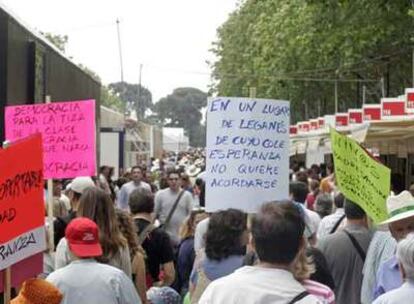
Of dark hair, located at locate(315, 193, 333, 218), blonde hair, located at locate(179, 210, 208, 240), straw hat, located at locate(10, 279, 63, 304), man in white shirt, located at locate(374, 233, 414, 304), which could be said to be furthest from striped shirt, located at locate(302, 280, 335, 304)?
dark hair, located at locate(315, 193, 333, 218)

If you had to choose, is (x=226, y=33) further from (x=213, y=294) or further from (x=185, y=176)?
(x=213, y=294)

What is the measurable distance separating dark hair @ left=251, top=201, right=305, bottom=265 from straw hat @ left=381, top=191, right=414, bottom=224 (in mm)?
1833

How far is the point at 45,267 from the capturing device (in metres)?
7.71

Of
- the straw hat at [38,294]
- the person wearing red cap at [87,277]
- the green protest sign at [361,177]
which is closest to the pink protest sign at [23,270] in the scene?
the person wearing red cap at [87,277]

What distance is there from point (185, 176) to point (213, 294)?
1318cm

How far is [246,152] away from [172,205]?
6.43 meters

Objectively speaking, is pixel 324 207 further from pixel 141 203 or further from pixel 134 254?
pixel 134 254

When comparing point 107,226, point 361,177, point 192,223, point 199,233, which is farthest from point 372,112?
point 107,226

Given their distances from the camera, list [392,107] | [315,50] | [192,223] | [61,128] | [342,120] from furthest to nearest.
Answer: [342,120] < [315,50] < [392,107] < [192,223] < [61,128]

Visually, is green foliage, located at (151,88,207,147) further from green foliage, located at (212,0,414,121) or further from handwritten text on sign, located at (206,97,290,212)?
handwritten text on sign, located at (206,97,290,212)

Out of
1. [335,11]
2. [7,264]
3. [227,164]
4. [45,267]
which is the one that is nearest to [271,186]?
[227,164]

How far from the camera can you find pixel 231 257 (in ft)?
22.0

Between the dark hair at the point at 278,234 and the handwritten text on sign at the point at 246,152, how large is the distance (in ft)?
10.2

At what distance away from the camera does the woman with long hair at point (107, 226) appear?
6715 millimetres
